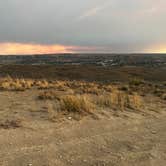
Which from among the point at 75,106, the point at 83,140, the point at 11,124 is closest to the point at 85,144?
the point at 83,140

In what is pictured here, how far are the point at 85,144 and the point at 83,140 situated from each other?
286 millimetres

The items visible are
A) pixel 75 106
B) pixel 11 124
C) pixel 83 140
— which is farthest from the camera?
pixel 75 106

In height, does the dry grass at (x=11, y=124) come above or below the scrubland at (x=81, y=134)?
above

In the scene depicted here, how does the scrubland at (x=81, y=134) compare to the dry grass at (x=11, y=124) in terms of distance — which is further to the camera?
the dry grass at (x=11, y=124)

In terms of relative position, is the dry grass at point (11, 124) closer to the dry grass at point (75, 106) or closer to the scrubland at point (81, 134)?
the scrubland at point (81, 134)

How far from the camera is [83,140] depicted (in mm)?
6590

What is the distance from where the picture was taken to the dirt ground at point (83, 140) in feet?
17.7

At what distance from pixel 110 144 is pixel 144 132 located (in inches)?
60.5

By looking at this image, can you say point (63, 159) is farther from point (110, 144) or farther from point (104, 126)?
point (104, 126)

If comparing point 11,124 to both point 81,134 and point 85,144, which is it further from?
point 85,144

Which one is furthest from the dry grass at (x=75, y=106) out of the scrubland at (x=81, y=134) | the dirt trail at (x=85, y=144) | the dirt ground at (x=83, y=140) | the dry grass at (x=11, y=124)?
the dry grass at (x=11, y=124)

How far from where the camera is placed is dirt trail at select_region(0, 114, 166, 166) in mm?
5352

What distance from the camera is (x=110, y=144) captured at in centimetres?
642

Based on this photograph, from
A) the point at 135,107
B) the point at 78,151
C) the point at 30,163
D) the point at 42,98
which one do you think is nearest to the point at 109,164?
the point at 78,151
